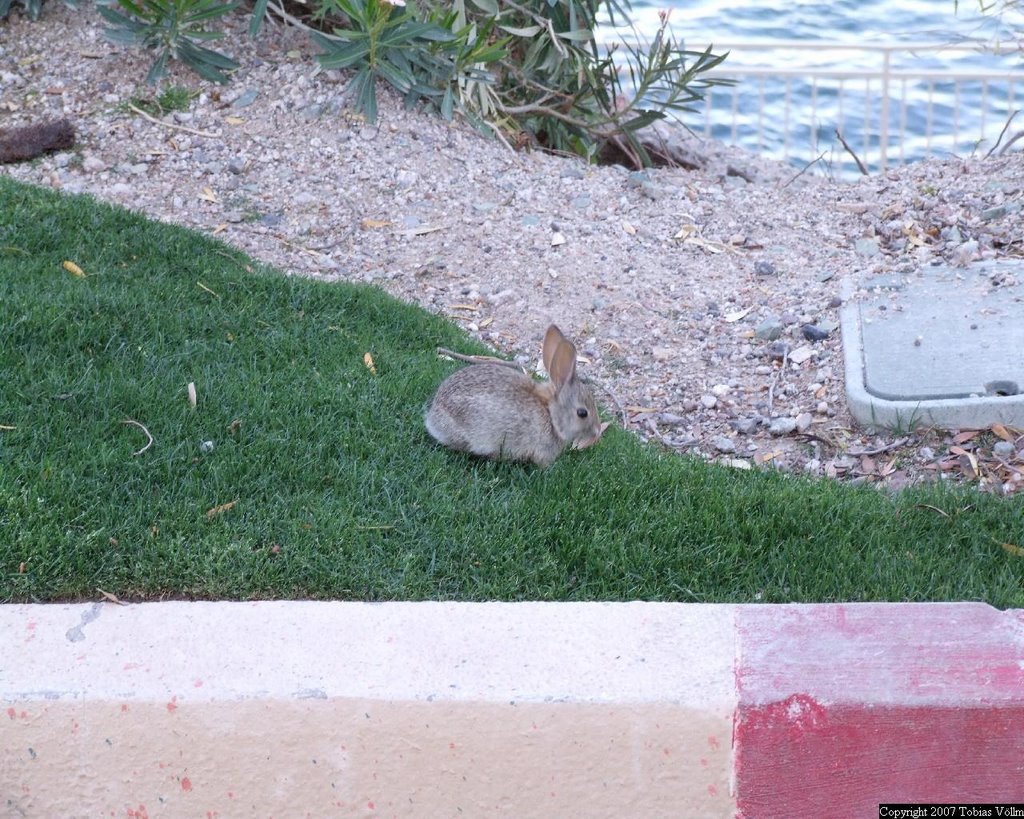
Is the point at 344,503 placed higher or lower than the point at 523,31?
lower

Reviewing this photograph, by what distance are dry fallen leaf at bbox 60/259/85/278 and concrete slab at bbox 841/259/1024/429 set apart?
3.42 m

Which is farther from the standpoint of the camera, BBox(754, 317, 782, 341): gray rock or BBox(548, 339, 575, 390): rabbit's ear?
BBox(754, 317, 782, 341): gray rock

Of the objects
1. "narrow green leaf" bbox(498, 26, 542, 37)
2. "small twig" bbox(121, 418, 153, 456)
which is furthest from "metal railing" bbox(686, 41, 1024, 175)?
"small twig" bbox(121, 418, 153, 456)

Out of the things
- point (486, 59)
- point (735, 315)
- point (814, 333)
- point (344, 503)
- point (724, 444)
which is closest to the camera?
point (344, 503)

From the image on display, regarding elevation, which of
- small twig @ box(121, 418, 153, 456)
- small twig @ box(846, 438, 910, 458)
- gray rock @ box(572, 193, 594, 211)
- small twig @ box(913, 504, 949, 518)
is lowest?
gray rock @ box(572, 193, 594, 211)

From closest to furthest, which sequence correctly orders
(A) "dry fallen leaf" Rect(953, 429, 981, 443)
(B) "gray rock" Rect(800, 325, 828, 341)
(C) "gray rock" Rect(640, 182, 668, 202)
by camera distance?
(A) "dry fallen leaf" Rect(953, 429, 981, 443), (B) "gray rock" Rect(800, 325, 828, 341), (C) "gray rock" Rect(640, 182, 668, 202)

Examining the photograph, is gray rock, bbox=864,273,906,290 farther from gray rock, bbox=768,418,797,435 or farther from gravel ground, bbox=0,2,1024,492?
gray rock, bbox=768,418,797,435

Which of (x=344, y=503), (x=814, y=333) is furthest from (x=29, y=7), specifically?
(x=814, y=333)

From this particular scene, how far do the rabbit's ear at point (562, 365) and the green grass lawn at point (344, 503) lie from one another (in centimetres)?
29

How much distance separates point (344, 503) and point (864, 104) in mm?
8986

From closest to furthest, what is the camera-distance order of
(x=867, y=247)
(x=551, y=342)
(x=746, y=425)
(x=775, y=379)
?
(x=551, y=342) < (x=746, y=425) < (x=775, y=379) < (x=867, y=247)

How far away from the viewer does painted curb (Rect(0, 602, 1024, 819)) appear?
2.89 meters

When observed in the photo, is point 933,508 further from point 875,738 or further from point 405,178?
point 405,178

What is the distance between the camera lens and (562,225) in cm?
676
